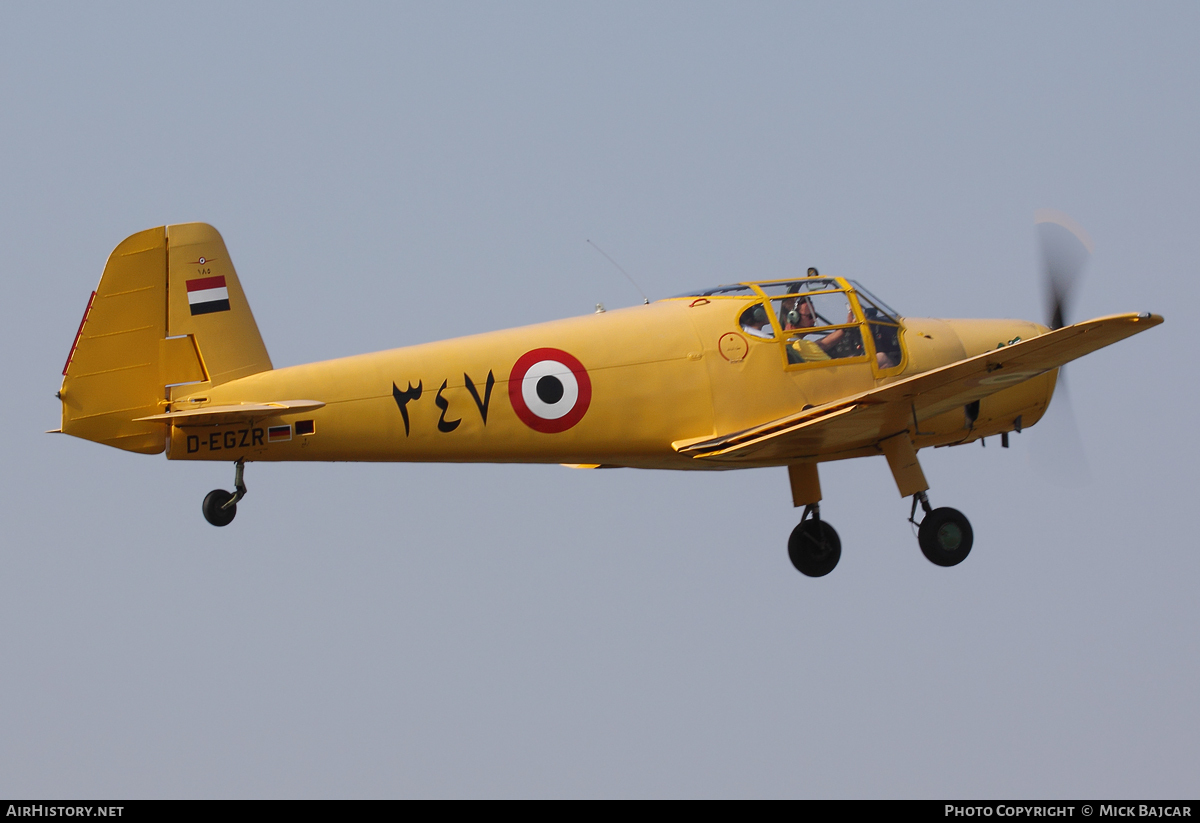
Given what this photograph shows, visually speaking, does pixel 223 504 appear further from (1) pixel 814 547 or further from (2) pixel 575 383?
(1) pixel 814 547

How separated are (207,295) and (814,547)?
5895 mm

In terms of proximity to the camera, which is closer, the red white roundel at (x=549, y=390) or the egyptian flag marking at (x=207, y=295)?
the egyptian flag marking at (x=207, y=295)

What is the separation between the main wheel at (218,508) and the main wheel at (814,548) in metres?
5.29

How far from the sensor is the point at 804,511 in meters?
14.0

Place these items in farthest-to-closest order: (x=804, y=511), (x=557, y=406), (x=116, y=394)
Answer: (x=804, y=511), (x=557, y=406), (x=116, y=394)

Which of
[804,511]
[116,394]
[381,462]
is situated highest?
[116,394]

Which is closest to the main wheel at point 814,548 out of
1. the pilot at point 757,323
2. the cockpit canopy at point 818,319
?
the cockpit canopy at point 818,319

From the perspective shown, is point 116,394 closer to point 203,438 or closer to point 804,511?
point 203,438

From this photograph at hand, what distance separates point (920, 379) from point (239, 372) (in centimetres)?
523

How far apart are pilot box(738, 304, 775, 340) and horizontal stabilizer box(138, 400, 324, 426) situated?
3.57 m

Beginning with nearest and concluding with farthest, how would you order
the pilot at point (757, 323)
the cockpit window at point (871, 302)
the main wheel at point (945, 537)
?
the pilot at point (757, 323), the main wheel at point (945, 537), the cockpit window at point (871, 302)

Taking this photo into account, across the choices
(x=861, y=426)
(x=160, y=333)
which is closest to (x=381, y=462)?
(x=160, y=333)

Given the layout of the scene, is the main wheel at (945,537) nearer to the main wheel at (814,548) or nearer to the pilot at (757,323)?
the main wheel at (814,548)

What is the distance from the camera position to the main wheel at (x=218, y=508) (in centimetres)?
1120
